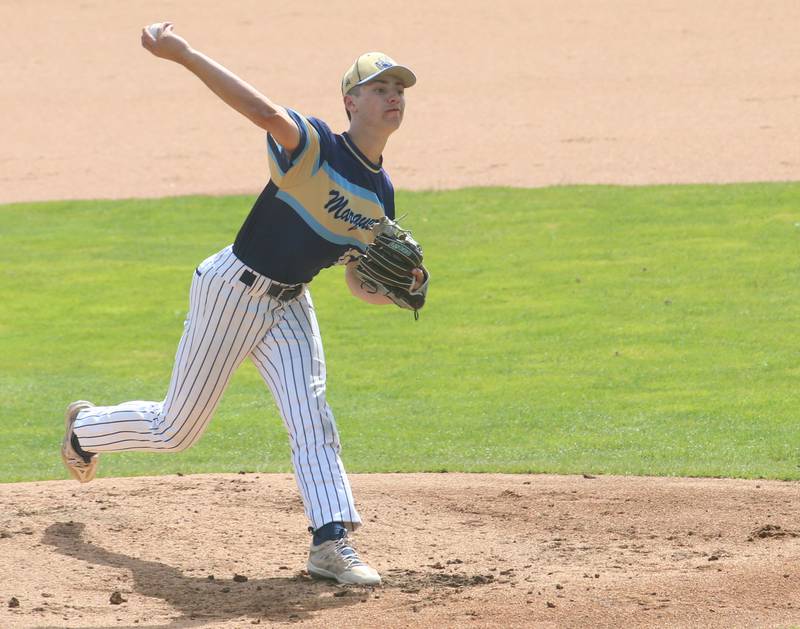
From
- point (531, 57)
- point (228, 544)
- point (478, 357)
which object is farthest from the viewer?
point (531, 57)

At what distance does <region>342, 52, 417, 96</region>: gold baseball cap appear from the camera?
4.74 metres

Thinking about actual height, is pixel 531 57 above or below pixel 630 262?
above

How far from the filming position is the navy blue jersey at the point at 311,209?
15.1ft

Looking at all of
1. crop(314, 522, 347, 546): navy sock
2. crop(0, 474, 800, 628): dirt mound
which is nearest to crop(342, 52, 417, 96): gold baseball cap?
crop(314, 522, 347, 546): navy sock

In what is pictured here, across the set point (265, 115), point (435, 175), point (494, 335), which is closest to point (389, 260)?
point (265, 115)

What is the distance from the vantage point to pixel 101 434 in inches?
207

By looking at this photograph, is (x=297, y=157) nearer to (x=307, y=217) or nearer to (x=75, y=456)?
(x=307, y=217)

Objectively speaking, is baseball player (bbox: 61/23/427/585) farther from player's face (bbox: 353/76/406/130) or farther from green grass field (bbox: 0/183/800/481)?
green grass field (bbox: 0/183/800/481)

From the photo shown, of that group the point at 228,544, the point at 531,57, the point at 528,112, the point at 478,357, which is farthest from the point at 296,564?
the point at 531,57

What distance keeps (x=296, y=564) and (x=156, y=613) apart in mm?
779

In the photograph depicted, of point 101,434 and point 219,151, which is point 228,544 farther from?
point 219,151

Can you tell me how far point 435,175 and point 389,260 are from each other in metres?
11.0

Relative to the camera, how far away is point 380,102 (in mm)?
4758

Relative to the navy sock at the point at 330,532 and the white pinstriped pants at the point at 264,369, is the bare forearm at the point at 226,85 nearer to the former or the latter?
the white pinstriped pants at the point at 264,369
